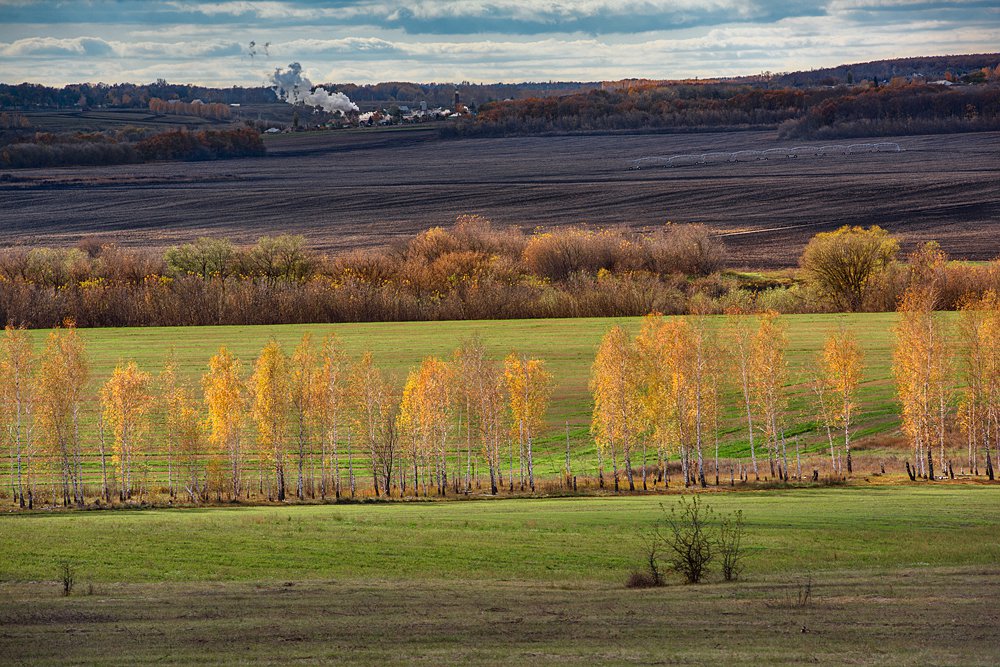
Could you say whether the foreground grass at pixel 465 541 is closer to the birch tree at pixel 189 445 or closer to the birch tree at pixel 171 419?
the birch tree at pixel 189 445

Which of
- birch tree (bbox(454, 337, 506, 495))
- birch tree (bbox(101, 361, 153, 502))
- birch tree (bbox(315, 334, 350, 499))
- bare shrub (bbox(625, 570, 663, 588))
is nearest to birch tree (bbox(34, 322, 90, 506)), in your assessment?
A: birch tree (bbox(101, 361, 153, 502))

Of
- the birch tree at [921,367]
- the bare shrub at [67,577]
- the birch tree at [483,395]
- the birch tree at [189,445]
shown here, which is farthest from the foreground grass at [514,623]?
the birch tree at [921,367]

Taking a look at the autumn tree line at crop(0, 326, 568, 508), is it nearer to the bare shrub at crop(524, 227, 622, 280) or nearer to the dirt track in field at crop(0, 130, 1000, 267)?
the bare shrub at crop(524, 227, 622, 280)

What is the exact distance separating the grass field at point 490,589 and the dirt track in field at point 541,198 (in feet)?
272

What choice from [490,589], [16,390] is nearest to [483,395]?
[16,390]

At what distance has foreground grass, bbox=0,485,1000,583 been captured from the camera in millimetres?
25781

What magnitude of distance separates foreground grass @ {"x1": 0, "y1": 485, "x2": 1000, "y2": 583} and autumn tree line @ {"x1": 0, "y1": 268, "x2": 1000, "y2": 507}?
37.4 feet

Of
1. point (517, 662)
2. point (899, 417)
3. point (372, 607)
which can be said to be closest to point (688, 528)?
point (372, 607)

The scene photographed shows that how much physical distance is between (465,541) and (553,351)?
45.7 metres

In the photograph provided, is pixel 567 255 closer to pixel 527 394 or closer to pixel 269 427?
pixel 527 394

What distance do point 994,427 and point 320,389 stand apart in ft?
97.8

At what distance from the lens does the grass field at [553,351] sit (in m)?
55.7

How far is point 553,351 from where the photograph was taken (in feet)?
246

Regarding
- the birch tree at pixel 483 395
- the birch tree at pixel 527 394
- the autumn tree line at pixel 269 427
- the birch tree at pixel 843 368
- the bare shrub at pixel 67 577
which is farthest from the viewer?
the birch tree at pixel 843 368
